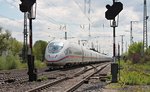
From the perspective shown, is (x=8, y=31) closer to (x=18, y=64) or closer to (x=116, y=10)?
(x=18, y=64)

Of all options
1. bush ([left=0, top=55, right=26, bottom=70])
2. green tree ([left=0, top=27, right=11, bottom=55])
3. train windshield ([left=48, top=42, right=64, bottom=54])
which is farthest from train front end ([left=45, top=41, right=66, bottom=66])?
green tree ([left=0, top=27, right=11, bottom=55])

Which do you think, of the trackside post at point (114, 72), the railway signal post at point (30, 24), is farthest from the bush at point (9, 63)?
the trackside post at point (114, 72)

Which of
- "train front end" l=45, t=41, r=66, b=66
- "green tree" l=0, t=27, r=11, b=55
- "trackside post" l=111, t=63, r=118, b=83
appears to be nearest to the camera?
"trackside post" l=111, t=63, r=118, b=83

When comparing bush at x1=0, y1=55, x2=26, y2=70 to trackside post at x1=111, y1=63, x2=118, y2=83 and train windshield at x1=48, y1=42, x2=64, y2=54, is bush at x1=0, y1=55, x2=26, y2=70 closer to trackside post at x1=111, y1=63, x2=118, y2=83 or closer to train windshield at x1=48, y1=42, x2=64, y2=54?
train windshield at x1=48, y1=42, x2=64, y2=54

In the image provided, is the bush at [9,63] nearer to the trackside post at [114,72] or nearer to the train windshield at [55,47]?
the train windshield at [55,47]

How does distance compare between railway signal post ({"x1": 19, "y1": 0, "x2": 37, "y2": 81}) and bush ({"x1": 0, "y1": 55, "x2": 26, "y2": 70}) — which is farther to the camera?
bush ({"x1": 0, "y1": 55, "x2": 26, "y2": 70})

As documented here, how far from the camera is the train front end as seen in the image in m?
38.8

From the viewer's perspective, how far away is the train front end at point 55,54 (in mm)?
38750

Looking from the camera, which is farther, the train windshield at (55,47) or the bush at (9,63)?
the bush at (9,63)

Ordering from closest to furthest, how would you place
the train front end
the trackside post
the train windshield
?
the trackside post → the train front end → the train windshield

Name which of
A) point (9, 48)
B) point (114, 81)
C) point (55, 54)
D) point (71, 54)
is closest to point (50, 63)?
point (55, 54)

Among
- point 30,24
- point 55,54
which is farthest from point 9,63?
point 30,24

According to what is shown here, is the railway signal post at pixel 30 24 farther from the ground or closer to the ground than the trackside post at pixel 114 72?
farther from the ground

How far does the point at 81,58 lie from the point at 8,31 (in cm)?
4693
